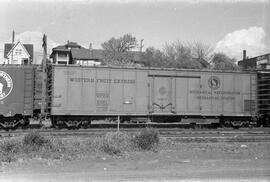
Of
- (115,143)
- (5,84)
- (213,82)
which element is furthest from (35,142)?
(213,82)

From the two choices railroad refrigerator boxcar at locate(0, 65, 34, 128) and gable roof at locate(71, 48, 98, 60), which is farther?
gable roof at locate(71, 48, 98, 60)

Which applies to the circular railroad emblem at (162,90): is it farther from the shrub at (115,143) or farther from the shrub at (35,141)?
the shrub at (35,141)

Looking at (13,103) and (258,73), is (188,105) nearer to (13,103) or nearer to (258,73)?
(258,73)

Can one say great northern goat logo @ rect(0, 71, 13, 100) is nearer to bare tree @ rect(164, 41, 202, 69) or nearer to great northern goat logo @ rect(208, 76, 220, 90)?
great northern goat logo @ rect(208, 76, 220, 90)

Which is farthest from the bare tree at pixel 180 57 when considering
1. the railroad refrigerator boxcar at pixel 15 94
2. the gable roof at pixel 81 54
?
the railroad refrigerator boxcar at pixel 15 94

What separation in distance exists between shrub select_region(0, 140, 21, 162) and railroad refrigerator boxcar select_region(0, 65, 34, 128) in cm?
722

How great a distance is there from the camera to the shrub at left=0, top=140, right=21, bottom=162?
9036mm

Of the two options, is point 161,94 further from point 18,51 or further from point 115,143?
point 18,51

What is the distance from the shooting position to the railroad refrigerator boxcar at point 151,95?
17609 mm

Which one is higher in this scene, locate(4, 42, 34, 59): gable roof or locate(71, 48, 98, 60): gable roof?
locate(4, 42, 34, 59): gable roof

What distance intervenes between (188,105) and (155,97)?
7.01ft

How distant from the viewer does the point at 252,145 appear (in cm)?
1234

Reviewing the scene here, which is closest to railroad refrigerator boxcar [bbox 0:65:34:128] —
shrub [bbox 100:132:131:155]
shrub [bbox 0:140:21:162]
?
shrub [bbox 0:140:21:162]

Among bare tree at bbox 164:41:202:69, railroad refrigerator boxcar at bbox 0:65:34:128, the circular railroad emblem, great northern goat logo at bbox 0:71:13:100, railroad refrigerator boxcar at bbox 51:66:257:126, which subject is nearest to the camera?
railroad refrigerator boxcar at bbox 0:65:34:128
